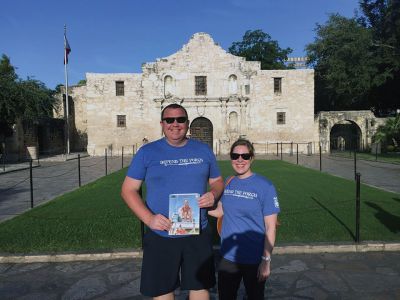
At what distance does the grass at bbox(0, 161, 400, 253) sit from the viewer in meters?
5.71

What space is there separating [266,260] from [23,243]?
4481 mm

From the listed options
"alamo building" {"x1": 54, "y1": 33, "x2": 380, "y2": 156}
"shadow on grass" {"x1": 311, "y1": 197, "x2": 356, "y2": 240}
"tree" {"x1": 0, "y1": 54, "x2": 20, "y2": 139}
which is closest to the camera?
"shadow on grass" {"x1": 311, "y1": 197, "x2": 356, "y2": 240}

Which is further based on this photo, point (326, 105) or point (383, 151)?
point (326, 105)

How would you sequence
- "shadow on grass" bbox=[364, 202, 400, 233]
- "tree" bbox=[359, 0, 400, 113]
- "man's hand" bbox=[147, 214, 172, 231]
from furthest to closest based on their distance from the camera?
"tree" bbox=[359, 0, 400, 113]
"shadow on grass" bbox=[364, 202, 400, 233]
"man's hand" bbox=[147, 214, 172, 231]

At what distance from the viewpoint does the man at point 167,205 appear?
2.75 meters

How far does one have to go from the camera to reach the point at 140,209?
2.72m

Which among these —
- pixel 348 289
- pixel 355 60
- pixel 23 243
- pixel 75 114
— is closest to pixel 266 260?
pixel 348 289

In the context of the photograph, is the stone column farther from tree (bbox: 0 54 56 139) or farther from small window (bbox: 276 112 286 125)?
tree (bbox: 0 54 56 139)

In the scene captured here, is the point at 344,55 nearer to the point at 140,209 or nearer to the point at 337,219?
the point at 337,219

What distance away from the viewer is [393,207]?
7844mm

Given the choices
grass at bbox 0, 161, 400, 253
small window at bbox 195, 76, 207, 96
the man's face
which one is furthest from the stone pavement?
small window at bbox 195, 76, 207, 96

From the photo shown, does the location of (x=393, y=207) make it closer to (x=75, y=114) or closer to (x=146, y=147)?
(x=146, y=147)

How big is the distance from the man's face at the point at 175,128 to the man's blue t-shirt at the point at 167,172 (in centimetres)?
7

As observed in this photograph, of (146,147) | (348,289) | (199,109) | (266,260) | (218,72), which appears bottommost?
(348,289)
